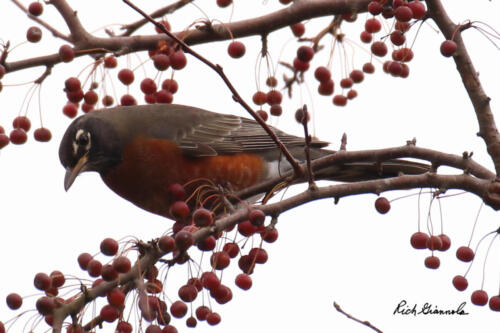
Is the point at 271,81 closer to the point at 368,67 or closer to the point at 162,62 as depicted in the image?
the point at 368,67

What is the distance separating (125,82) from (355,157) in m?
1.86

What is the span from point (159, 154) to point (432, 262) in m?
2.08

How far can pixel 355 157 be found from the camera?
2988mm

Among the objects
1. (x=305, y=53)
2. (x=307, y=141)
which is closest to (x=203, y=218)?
(x=307, y=141)

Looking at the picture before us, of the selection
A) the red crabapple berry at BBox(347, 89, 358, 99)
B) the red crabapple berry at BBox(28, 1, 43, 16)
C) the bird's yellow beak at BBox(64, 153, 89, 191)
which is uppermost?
the red crabapple berry at BBox(347, 89, 358, 99)

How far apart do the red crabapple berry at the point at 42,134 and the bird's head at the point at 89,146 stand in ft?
0.40

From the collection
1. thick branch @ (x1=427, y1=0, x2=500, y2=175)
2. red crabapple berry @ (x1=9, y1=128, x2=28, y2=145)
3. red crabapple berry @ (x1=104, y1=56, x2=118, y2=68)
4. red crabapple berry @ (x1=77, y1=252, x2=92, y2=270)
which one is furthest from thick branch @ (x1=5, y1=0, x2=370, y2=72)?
red crabapple berry @ (x1=77, y1=252, x2=92, y2=270)

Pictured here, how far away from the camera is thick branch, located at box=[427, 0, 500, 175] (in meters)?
3.25

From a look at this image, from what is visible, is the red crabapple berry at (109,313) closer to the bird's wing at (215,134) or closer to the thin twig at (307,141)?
the thin twig at (307,141)

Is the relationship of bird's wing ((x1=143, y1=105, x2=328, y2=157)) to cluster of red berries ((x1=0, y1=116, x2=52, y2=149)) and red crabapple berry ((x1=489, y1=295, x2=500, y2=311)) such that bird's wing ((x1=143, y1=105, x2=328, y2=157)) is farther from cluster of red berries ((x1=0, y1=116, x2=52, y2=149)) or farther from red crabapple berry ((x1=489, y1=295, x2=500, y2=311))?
red crabapple berry ((x1=489, y1=295, x2=500, y2=311))

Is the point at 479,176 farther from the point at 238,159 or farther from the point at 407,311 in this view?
the point at 238,159

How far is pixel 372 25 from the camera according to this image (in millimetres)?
4320

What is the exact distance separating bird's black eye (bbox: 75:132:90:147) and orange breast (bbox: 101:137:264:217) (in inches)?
10.0

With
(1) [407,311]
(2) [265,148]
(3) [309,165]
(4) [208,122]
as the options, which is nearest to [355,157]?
(3) [309,165]
